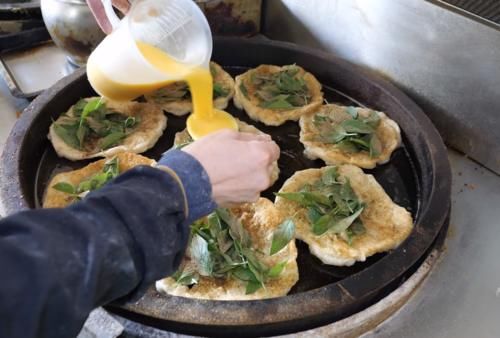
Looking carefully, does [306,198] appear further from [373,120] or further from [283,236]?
[373,120]

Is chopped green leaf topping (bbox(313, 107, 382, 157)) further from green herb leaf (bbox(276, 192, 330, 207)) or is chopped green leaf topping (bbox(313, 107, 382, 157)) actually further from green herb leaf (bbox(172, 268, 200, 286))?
green herb leaf (bbox(172, 268, 200, 286))

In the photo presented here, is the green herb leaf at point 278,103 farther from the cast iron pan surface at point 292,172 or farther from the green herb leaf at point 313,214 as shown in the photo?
the green herb leaf at point 313,214

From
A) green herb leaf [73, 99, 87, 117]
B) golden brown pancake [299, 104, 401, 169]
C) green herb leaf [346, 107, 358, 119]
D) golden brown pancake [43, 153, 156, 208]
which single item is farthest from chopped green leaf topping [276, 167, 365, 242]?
green herb leaf [73, 99, 87, 117]

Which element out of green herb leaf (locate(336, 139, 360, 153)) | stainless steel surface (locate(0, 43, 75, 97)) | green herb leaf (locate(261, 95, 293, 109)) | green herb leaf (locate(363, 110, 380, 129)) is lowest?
stainless steel surface (locate(0, 43, 75, 97))

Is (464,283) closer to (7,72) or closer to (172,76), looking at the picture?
(172,76)

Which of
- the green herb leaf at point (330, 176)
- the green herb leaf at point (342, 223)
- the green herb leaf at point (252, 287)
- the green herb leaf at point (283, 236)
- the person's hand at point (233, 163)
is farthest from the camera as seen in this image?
the green herb leaf at point (330, 176)

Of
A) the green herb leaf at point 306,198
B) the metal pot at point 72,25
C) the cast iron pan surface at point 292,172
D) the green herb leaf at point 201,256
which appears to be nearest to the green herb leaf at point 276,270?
the cast iron pan surface at point 292,172
